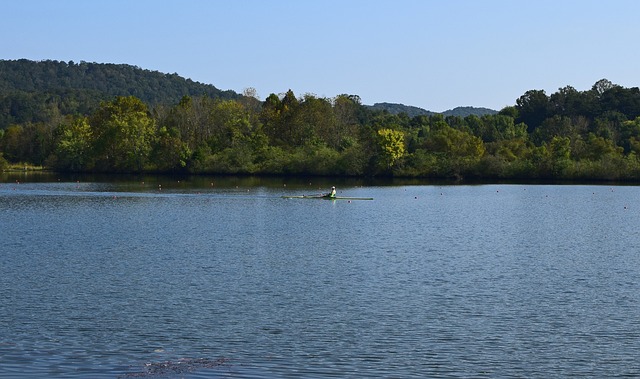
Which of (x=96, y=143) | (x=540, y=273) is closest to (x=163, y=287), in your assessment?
(x=540, y=273)

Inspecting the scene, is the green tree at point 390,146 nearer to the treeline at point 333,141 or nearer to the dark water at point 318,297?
the treeline at point 333,141

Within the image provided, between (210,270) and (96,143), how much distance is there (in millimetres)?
117386

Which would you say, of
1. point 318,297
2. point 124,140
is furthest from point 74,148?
point 318,297

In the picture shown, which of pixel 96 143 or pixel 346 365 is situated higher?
pixel 96 143

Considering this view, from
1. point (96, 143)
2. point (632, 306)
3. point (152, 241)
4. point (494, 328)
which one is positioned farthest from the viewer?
point (96, 143)

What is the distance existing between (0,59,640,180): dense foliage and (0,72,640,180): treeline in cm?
19

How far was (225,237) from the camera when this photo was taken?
46.9 m

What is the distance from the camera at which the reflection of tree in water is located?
1898 centimetres

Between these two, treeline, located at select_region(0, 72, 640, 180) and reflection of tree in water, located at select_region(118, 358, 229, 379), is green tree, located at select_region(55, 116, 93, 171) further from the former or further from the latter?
reflection of tree in water, located at select_region(118, 358, 229, 379)

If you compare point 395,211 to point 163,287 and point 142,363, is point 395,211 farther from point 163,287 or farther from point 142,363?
point 142,363

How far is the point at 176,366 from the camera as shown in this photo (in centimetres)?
1959

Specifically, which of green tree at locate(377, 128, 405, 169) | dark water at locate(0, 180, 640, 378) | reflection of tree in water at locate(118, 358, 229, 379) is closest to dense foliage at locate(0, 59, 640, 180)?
green tree at locate(377, 128, 405, 169)

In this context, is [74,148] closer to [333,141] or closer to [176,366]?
[333,141]

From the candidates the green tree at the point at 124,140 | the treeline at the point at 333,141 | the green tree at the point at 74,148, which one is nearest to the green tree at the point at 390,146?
the treeline at the point at 333,141
